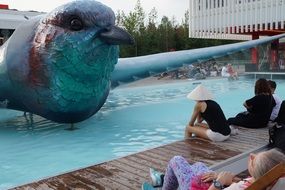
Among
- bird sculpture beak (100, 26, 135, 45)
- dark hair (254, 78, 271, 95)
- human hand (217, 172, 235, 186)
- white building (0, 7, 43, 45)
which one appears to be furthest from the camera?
white building (0, 7, 43, 45)

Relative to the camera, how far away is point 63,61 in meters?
7.53

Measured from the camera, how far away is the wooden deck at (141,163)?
420cm

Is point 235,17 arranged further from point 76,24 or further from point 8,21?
point 76,24

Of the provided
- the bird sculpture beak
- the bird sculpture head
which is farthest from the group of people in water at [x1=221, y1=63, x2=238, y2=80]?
the bird sculpture beak

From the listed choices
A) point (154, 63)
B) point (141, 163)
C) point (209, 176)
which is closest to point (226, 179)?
point (209, 176)

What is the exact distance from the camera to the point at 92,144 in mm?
7902

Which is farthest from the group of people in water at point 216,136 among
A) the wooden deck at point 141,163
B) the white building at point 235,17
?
the white building at point 235,17

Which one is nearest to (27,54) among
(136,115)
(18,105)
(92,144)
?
(18,105)

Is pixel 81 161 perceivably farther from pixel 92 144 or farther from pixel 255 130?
pixel 255 130

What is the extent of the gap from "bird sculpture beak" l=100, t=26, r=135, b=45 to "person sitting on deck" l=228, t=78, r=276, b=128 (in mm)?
2409

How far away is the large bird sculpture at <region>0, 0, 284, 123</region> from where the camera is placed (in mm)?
7355

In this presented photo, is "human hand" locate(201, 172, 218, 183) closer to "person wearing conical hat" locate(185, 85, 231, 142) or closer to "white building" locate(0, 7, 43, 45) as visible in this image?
"person wearing conical hat" locate(185, 85, 231, 142)

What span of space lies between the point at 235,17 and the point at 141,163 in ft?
63.9

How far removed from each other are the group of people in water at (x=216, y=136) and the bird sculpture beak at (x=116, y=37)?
1.80 m
